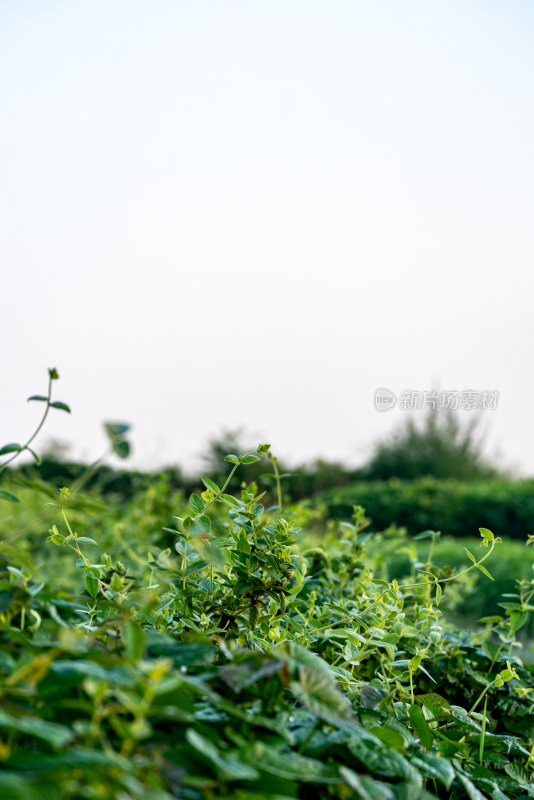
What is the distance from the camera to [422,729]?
0.97 metres

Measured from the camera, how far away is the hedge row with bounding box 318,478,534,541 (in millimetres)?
9062

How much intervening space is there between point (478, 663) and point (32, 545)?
466 cm

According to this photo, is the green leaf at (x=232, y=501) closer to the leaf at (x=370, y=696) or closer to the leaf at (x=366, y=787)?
the leaf at (x=370, y=696)

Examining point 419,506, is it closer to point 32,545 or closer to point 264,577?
point 32,545

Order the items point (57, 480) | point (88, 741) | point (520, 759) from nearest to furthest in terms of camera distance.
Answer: point (88, 741), point (520, 759), point (57, 480)

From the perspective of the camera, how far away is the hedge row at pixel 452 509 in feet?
29.7

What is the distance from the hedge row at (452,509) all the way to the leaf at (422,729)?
26.3ft

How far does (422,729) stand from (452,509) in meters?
8.45

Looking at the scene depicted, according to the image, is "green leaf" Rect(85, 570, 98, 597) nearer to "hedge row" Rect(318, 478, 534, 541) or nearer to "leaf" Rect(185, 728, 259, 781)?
"leaf" Rect(185, 728, 259, 781)

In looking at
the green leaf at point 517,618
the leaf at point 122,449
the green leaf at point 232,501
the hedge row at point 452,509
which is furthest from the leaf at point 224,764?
the hedge row at point 452,509

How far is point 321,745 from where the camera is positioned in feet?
2.48

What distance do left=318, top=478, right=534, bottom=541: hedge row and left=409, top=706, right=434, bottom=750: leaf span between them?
26.3 ft

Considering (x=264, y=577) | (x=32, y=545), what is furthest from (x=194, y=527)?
(x=32, y=545)

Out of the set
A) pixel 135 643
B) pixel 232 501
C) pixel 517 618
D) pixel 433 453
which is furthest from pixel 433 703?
pixel 433 453
